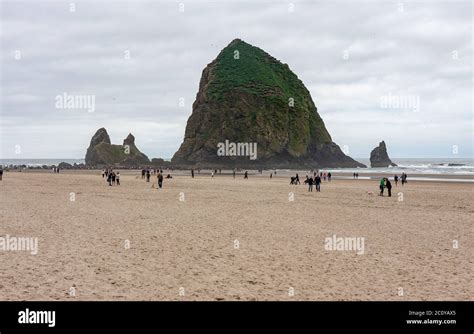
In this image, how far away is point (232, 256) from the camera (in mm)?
12453

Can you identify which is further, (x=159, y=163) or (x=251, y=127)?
(x=251, y=127)

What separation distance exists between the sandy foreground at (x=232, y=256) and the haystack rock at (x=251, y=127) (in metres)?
97.8

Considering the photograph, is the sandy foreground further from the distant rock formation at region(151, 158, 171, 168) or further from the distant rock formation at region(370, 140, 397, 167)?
the distant rock formation at region(370, 140, 397, 167)

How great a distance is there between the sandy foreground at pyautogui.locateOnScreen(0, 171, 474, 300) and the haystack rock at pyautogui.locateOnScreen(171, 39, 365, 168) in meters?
97.8

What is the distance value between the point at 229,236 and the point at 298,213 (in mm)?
7730

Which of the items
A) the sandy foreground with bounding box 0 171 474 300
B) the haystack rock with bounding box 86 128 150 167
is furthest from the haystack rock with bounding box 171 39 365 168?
the sandy foreground with bounding box 0 171 474 300

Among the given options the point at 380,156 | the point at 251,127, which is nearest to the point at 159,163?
the point at 251,127

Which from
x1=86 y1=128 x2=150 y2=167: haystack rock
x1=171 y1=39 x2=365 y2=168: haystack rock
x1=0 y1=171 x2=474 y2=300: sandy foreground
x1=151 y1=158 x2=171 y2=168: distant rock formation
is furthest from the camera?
x1=86 y1=128 x2=150 y2=167: haystack rock

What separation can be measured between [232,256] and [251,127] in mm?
113297

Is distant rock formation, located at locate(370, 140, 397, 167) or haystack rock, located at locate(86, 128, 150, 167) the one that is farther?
distant rock formation, located at locate(370, 140, 397, 167)

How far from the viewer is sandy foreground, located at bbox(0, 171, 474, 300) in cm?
925

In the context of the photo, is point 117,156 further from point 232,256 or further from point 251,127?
point 232,256
